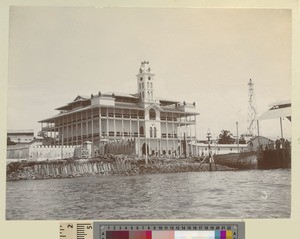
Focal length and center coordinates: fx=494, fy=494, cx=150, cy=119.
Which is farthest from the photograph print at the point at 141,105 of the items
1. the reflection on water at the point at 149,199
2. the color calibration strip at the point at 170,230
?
the color calibration strip at the point at 170,230

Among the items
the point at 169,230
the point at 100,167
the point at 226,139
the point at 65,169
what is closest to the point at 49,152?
the point at 65,169

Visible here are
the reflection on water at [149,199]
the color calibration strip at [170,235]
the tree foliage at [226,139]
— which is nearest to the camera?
A: the color calibration strip at [170,235]

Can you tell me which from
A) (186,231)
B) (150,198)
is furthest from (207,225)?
(150,198)

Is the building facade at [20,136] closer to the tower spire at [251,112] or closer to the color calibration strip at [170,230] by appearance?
the color calibration strip at [170,230]

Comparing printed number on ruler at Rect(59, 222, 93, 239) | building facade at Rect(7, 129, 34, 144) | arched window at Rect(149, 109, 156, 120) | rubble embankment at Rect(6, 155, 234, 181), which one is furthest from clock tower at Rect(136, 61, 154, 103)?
printed number on ruler at Rect(59, 222, 93, 239)

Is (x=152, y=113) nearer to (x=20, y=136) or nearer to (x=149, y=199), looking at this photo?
(x=149, y=199)

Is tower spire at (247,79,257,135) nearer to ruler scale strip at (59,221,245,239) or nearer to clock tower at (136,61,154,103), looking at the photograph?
clock tower at (136,61,154,103)
